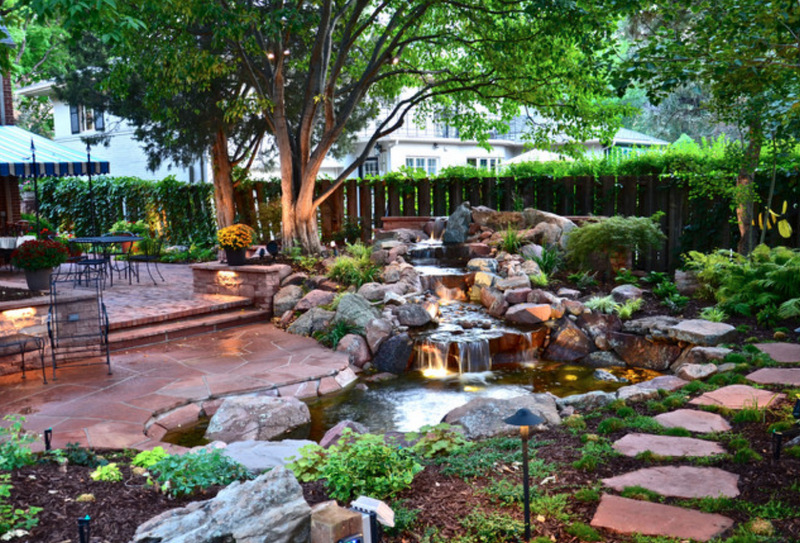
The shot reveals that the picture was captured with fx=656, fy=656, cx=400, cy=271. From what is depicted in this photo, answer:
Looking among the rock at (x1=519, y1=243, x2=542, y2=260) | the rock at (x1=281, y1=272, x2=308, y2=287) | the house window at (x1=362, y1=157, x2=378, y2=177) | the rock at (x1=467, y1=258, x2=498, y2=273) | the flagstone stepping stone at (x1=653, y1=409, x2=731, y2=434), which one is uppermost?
the house window at (x1=362, y1=157, x2=378, y2=177)

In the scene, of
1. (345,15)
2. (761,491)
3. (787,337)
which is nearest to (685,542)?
(761,491)

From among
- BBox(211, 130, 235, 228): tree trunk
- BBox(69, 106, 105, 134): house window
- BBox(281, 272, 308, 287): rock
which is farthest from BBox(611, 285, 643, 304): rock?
BBox(69, 106, 105, 134): house window

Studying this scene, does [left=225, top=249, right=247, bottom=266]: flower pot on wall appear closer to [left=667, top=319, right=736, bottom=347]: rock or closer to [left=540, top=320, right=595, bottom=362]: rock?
[left=540, top=320, right=595, bottom=362]: rock

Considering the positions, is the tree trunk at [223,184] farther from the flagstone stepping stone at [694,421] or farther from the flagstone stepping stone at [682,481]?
the flagstone stepping stone at [682,481]

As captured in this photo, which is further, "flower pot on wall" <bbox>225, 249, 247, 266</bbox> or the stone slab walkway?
"flower pot on wall" <bbox>225, 249, 247, 266</bbox>

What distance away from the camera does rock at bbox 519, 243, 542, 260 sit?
11.2 meters

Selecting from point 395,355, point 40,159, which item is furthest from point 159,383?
point 40,159

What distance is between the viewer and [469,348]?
27.4ft

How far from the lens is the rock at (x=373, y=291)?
9945mm

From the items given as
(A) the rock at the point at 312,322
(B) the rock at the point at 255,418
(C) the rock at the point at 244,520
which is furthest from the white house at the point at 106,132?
(C) the rock at the point at 244,520

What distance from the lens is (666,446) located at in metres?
4.32

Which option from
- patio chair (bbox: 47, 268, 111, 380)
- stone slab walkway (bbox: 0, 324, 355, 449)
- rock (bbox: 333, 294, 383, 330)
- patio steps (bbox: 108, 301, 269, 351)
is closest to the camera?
stone slab walkway (bbox: 0, 324, 355, 449)

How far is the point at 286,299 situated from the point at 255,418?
450 cm

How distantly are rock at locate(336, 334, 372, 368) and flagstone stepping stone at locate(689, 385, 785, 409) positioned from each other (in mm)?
4242
